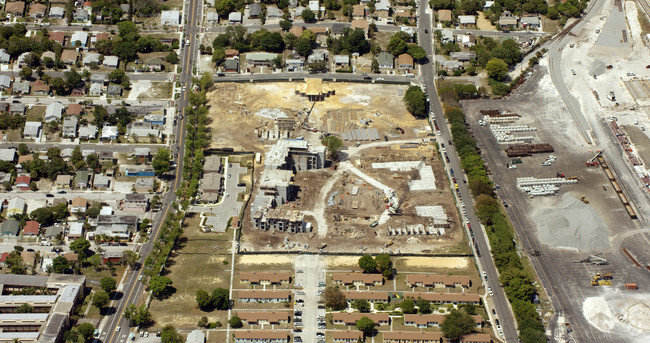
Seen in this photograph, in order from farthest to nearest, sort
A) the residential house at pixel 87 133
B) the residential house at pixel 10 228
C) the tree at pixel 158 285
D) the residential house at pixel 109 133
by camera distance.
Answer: the residential house at pixel 109 133 → the residential house at pixel 87 133 → the residential house at pixel 10 228 → the tree at pixel 158 285

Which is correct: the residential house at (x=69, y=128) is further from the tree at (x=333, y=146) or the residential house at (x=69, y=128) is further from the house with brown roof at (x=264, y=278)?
the house with brown roof at (x=264, y=278)

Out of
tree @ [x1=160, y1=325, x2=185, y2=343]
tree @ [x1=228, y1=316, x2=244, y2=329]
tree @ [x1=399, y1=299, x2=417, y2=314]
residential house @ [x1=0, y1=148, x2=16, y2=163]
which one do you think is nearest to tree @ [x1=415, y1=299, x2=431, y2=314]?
tree @ [x1=399, y1=299, x2=417, y2=314]

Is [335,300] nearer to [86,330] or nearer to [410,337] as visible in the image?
[410,337]

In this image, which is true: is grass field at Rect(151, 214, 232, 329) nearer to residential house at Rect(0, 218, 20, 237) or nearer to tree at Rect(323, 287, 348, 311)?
tree at Rect(323, 287, 348, 311)

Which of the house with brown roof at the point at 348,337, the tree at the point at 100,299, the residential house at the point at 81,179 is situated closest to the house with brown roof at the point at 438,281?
the house with brown roof at the point at 348,337

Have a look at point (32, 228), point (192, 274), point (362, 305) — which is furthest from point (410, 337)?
Answer: point (32, 228)

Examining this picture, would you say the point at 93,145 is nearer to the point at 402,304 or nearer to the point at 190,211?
the point at 190,211

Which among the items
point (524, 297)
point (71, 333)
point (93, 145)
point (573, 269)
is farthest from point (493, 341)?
point (93, 145)
